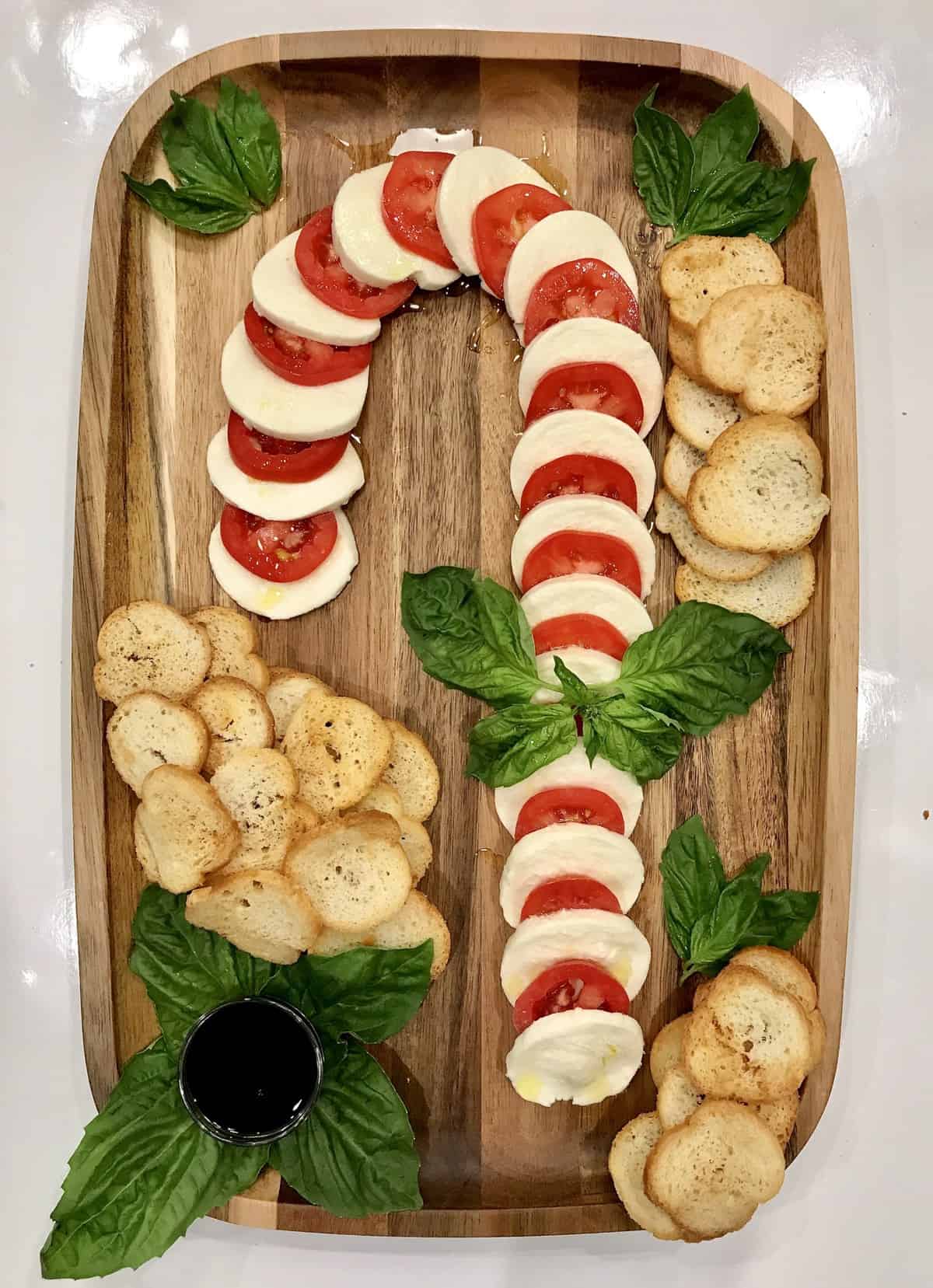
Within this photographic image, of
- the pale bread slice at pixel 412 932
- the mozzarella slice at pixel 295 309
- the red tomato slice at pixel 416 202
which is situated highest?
the red tomato slice at pixel 416 202

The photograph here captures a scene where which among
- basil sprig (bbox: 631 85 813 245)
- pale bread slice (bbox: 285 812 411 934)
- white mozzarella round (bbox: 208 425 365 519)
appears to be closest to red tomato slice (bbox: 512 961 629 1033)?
pale bread slice (bbox: 285 812 411 934)

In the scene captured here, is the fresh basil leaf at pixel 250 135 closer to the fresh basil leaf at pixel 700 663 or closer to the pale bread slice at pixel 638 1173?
the fresh basil leaf at pixel 700 663

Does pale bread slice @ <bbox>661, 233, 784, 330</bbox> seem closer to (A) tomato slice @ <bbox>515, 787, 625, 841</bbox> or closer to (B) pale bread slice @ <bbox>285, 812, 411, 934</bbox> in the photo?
(A) tomato slice @ <bbox>515, 787, 625, 841</bbox>

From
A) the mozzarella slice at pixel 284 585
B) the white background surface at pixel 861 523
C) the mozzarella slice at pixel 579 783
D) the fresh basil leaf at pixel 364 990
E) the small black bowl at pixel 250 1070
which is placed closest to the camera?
the small black bowl at pixel 250 1070

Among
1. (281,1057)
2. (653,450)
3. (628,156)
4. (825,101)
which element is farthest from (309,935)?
(825,101)

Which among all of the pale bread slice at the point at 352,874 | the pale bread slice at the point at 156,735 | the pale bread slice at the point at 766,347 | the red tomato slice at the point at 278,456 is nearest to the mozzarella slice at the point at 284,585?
the red tomato slice at the point at 278,456

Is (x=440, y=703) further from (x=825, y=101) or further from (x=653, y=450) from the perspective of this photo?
(x=825, y=101)
